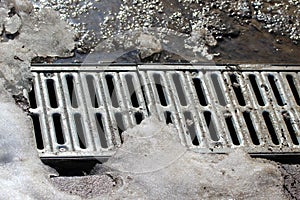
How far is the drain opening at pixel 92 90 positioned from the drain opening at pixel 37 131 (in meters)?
0.24

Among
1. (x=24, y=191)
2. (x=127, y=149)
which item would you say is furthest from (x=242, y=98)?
(x=24, y=191)

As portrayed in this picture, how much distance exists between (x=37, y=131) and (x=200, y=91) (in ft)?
2.40

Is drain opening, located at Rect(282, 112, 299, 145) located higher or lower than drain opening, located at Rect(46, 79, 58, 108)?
lower

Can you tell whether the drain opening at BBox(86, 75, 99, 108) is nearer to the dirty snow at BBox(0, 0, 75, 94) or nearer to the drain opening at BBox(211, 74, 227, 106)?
the dirty snow at BBox(0, 0, 75, 94)

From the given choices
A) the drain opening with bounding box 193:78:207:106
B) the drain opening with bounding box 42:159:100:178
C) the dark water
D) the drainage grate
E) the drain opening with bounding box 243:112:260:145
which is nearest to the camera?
the drain opening with bounding box 42:159:100:178

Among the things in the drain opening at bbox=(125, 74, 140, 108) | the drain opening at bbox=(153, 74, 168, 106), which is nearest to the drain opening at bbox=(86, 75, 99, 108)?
the drain opening at bbox=(125, 74, 140, 108)

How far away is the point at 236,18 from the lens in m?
3.48

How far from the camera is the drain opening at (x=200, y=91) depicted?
3.02 meters

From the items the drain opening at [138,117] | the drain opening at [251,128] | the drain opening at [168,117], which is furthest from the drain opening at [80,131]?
the drain opening at [251,128]

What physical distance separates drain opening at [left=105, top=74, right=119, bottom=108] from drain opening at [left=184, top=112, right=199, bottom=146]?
0.29 meters

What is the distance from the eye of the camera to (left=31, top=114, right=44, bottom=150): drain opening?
2759mm

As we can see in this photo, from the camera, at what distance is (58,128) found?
2.84m

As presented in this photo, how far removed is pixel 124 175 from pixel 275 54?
1097 mm

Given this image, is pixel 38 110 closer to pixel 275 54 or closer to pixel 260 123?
pixel 260 123
